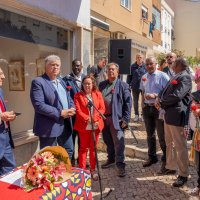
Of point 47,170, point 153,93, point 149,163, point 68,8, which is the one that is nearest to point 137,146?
point 149,163

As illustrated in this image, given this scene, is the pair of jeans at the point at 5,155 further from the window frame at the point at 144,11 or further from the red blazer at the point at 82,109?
the window frame at the point at 144,11

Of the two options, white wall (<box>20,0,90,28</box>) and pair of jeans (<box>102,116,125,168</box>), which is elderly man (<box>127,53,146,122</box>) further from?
pair of jeans (<box>102,116,125,168</box>)

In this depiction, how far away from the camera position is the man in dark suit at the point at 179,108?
14.4 ft

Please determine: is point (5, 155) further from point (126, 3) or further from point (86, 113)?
point (126, 3)

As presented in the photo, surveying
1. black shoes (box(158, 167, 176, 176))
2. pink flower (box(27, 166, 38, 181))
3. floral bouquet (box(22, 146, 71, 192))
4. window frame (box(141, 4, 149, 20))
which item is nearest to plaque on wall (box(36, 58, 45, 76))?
black shoes (box(158, 167, 176, 176))

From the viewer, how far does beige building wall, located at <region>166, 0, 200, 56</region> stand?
4541 cm

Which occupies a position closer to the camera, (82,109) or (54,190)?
(54,190)

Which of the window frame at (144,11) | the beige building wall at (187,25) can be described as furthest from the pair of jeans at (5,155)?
the beige building wall at (187,25)

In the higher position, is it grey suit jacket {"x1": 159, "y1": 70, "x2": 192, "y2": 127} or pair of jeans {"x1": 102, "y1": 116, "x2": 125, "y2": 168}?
grey suit jacket {"x1": 159, "y1": 70, "x2": 192, "y2": 127}

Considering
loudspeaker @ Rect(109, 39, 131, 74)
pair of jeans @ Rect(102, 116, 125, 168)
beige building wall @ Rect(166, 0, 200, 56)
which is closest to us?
pair of jeans @ Rect(102, 116, 125, 168)

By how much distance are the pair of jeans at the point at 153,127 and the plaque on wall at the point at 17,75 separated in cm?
260

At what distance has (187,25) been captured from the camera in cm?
4566

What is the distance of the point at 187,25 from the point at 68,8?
4318cm

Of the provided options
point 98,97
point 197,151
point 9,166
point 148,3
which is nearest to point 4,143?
point 9,166
